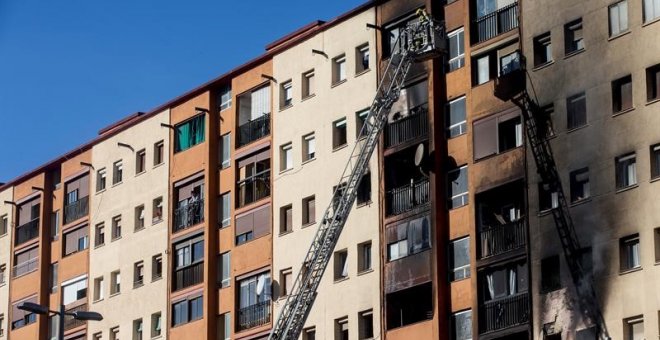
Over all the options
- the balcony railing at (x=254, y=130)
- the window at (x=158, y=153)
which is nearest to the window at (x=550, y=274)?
the balcony railing at (x=254, y=130)

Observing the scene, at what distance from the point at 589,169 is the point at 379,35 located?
14352 millimetres

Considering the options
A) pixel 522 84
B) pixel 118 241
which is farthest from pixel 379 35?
pixel 118 241

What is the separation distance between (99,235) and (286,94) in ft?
53.3

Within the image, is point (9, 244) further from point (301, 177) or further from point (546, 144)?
point (546, 144)

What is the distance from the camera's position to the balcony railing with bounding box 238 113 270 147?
272 ft

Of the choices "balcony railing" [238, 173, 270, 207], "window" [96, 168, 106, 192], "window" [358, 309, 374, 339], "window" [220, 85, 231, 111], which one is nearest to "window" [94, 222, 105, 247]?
"window" [96, 168, 106, 192]

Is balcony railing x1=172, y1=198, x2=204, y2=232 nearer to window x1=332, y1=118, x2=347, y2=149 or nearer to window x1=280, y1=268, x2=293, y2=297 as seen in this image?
window x1=280, y1=268, x2=293, y2=297

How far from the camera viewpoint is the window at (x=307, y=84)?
80750mm

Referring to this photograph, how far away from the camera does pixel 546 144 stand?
6744 centimetres

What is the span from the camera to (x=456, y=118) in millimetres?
72125

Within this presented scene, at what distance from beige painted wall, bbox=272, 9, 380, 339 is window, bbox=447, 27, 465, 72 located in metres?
4.41

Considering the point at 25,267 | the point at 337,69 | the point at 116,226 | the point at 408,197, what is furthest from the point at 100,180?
the point at 408,197

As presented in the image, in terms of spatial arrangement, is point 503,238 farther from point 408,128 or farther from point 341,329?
point 341,329

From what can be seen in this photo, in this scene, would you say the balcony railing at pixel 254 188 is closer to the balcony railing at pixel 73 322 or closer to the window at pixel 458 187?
the window at pixel 458 187
